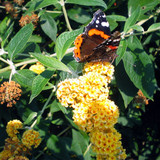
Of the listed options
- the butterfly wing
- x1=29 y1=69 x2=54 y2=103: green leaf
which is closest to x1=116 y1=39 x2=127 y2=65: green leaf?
the butterfly wing

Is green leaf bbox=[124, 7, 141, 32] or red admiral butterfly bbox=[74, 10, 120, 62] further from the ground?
green leaf bbox=[124, 7, 141, 32]

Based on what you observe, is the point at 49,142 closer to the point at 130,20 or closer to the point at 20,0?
the point at 130,20

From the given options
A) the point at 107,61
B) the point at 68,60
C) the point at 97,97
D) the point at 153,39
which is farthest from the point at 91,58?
the point at 153,39

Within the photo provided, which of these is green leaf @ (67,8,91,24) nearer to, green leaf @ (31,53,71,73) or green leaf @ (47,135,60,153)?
green leaf @ (31,53,71,73)

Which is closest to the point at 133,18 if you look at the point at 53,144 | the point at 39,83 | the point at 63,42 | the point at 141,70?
the point at 141,70

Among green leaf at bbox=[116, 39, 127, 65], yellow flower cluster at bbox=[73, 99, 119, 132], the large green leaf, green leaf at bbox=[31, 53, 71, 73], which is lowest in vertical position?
the large green leaf

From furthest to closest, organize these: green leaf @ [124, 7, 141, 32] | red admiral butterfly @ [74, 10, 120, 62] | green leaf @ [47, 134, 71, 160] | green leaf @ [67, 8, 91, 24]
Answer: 1. green leaf @ [67, 8, 91, 24]
2. green leaf @ [47, 134, 71, 160]
3. red admiral butterfly @ [74, 10, 120, 62]
4. green leaf @ [124, 7, 141, 32]

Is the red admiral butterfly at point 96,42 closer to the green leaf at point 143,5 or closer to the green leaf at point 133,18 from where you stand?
the green leaf at point 133,18
